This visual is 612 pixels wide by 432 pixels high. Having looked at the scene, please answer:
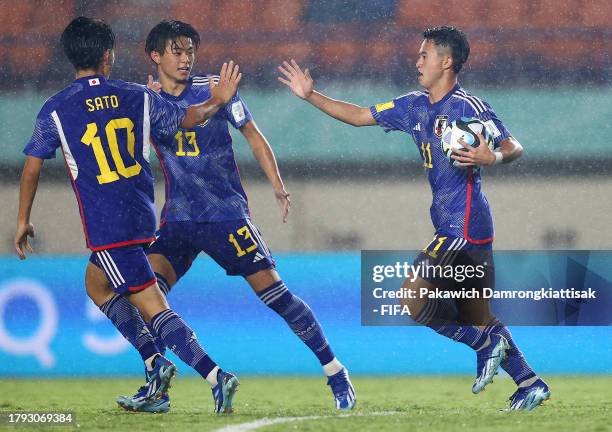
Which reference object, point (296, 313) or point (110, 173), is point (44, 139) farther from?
point (296, 313)

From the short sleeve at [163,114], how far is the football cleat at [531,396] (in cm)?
A: 204

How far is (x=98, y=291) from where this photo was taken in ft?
16.9

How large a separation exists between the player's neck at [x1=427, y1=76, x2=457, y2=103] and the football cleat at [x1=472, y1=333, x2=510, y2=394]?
117 centimetres

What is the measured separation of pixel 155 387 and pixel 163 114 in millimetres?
1234

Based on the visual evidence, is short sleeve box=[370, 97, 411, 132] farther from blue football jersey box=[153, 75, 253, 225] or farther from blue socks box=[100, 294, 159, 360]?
blue socks box=[100, 294, 159, 360]

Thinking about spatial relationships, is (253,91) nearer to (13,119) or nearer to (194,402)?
(13,119)

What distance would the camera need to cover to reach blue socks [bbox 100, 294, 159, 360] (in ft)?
16.9

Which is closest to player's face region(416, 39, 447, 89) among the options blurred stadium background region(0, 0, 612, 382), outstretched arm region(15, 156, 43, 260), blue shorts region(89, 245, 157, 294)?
blurred stadium background region(0, 0, 612, 382)

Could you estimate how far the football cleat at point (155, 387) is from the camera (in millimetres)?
4914

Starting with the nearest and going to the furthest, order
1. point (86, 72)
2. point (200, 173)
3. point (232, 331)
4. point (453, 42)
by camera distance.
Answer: point (86, 72), point (200, 173), point (453, 42), point (232, 331)

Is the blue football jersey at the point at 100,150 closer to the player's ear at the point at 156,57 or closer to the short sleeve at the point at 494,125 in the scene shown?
the player's ear at the point at 156,57

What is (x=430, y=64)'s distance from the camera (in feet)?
17.9

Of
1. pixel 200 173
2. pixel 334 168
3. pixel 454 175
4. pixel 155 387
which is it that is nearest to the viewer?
pixel 155 387

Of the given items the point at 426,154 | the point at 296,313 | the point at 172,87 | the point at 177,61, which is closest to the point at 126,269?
the point at 296,313
